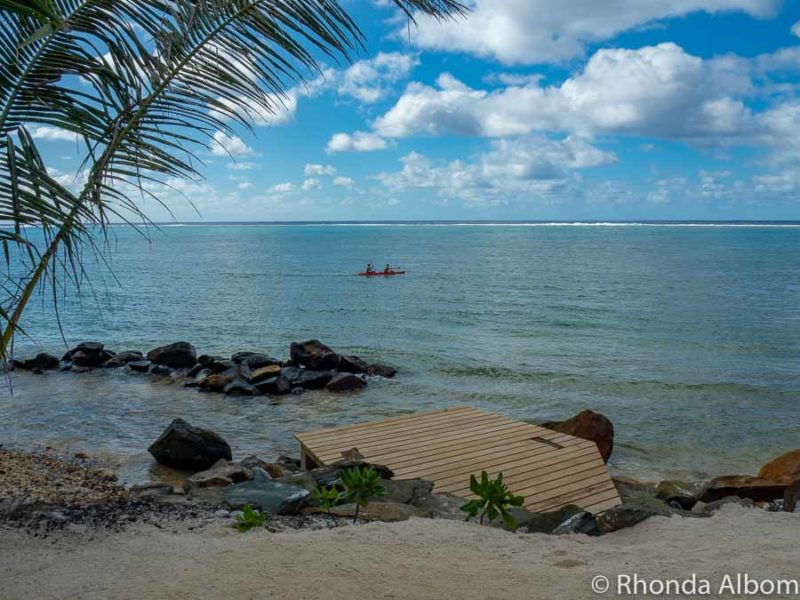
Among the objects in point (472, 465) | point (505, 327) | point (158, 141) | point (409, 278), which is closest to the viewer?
point (158, 141)

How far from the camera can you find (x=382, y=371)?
17.1 metres

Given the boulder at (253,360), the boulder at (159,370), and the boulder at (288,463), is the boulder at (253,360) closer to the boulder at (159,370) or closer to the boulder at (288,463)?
the boulder at (159,370)

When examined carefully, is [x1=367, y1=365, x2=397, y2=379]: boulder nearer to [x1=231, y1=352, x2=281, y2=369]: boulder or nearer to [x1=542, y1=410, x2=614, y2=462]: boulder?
[x1=231, y1=352, x2=281, y2=369]: boulder

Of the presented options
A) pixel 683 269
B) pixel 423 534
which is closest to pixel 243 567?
pixel 423 534

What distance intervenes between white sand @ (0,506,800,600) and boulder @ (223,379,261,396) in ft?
35.2

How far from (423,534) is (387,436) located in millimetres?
4282

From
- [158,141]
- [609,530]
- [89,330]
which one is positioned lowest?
[89,330]

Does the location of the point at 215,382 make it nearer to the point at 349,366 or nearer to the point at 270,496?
the point at 349,366

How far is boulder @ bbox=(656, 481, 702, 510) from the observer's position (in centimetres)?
766

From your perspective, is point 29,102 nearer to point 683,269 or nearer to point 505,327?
point 505,327

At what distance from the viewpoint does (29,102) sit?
3.75 meters

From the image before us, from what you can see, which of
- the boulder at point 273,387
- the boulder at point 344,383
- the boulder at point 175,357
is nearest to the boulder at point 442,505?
the boulder at point 344,383

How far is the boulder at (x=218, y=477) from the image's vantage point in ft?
24.2

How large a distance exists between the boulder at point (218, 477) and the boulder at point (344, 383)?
23.3 ft
